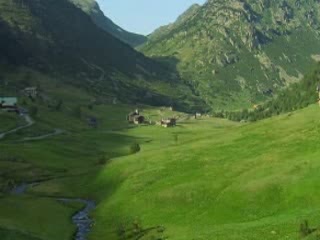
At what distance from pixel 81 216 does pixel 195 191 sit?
2181cm

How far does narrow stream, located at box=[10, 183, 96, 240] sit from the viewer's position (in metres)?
89.5

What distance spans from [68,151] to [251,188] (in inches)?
4474

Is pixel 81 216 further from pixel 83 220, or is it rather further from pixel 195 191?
pixel 195 191

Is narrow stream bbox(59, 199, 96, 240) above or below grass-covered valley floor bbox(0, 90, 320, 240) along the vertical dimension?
below

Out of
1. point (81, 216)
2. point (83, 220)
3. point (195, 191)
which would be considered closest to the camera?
point (195, 191)

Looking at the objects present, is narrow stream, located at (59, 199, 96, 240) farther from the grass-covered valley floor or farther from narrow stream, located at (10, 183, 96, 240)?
the grass-covered valley floor

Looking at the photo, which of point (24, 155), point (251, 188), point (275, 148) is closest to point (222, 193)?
point (251, 188)

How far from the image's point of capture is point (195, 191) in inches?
3676

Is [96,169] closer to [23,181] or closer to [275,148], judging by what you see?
[23,181]

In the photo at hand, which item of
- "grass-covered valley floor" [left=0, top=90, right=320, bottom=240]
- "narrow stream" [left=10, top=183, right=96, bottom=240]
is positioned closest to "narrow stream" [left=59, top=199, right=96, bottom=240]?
"narrow stream" [left=10, top=183, right=96, bottom=240]

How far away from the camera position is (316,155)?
90688 mm

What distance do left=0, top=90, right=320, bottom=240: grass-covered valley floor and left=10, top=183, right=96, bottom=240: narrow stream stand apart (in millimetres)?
1306

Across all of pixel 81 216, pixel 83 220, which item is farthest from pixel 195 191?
pixel 81 216

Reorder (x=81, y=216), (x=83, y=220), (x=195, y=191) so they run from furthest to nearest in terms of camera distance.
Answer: (x=81, y=216), (x=83, y=220), (x=195, y=191)
